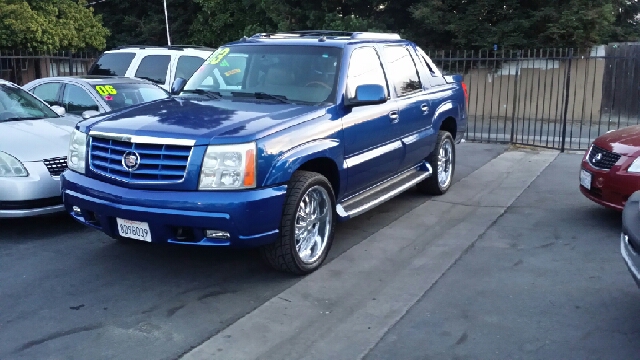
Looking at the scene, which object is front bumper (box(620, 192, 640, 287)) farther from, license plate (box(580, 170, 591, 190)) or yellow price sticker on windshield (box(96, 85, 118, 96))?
yellow price sticker on windshield (box(96, 85, 118, 96))

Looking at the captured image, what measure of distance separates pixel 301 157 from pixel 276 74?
1.31 m

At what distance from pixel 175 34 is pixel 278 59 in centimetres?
2501

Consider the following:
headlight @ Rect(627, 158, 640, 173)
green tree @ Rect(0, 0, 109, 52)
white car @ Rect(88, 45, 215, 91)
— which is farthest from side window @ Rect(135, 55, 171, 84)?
green tree @ Rect(0, 0, 109, 52)

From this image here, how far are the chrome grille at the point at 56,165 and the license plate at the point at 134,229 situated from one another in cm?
188

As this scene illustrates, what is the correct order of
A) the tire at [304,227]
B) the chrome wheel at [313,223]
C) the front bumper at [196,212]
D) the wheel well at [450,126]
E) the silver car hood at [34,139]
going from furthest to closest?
the wheel well at [450,126]
the silver car hood at [34,139]
the chrome wheel at [313,223]
the tire at [304,227]
the front bumper at [196,212]

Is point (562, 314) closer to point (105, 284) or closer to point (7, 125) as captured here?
point (105, 284)

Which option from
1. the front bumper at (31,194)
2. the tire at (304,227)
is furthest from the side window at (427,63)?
the front bumper at (31,194)

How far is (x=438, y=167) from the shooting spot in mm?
7977

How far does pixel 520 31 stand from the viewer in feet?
67.8

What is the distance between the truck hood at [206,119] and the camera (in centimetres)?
475

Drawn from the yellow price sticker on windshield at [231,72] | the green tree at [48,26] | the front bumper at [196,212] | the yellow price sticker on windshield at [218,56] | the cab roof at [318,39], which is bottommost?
the front bumper at [196,212]

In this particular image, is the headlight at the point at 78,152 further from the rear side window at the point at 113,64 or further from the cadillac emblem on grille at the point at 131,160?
the rear side window at the point at 113,64

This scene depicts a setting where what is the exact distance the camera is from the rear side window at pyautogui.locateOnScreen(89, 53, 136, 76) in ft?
40.8

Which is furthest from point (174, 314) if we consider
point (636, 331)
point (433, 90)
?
point (433, 90)
